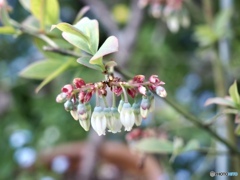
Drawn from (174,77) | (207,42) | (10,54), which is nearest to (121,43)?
(174,77)

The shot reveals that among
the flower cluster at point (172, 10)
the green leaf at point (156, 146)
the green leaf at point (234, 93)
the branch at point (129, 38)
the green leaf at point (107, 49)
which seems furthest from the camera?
the branch at point (129, 38)

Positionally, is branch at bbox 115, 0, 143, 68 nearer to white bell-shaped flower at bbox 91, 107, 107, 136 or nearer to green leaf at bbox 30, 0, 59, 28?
green leaf at bbox 30, 0, 59, 28

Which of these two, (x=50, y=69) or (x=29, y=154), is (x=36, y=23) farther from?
(x=29, y=154)

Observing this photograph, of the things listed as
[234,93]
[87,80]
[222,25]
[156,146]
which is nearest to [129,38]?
[87,80]

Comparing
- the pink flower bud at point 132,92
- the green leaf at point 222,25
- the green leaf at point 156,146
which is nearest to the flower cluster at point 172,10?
the green leaf at point 222,25

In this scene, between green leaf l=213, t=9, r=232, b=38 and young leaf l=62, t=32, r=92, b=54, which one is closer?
young leaf l=62, t=32, r=92, b=54

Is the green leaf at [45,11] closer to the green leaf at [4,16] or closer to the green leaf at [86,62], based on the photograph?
A: the green leaf at [4,16]

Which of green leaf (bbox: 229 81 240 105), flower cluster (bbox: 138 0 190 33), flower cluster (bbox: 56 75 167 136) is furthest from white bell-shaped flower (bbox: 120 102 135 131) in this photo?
flower cluster (bbox: 138 0 190 33)
